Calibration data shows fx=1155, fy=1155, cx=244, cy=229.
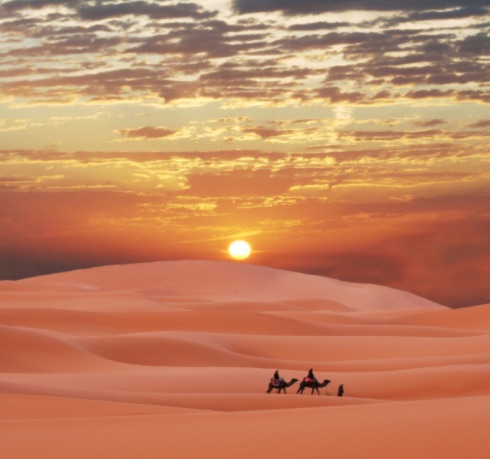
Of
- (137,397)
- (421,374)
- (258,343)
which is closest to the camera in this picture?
(137,397)

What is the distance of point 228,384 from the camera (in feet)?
84.3

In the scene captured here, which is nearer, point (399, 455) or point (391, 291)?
point (399, 455)

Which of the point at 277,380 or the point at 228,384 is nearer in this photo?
the point at 277,380

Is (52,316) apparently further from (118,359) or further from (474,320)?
(474,320)

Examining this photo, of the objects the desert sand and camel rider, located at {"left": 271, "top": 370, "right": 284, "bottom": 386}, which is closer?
the desert sand

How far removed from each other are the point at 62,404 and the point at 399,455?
8075mm

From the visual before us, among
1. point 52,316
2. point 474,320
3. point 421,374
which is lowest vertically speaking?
point 421,374

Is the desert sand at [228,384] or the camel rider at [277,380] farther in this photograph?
the camel rider at [277,380]

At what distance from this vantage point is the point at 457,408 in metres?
12.8

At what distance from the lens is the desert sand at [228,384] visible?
11000mm

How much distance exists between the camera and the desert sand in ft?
36.1

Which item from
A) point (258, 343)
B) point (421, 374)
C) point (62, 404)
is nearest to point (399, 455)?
point (62, 404)

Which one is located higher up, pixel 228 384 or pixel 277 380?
pixel 228 384

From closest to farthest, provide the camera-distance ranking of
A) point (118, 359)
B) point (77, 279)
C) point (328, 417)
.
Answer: point (328, 417)
point (118, 359)
point (77, 279)
